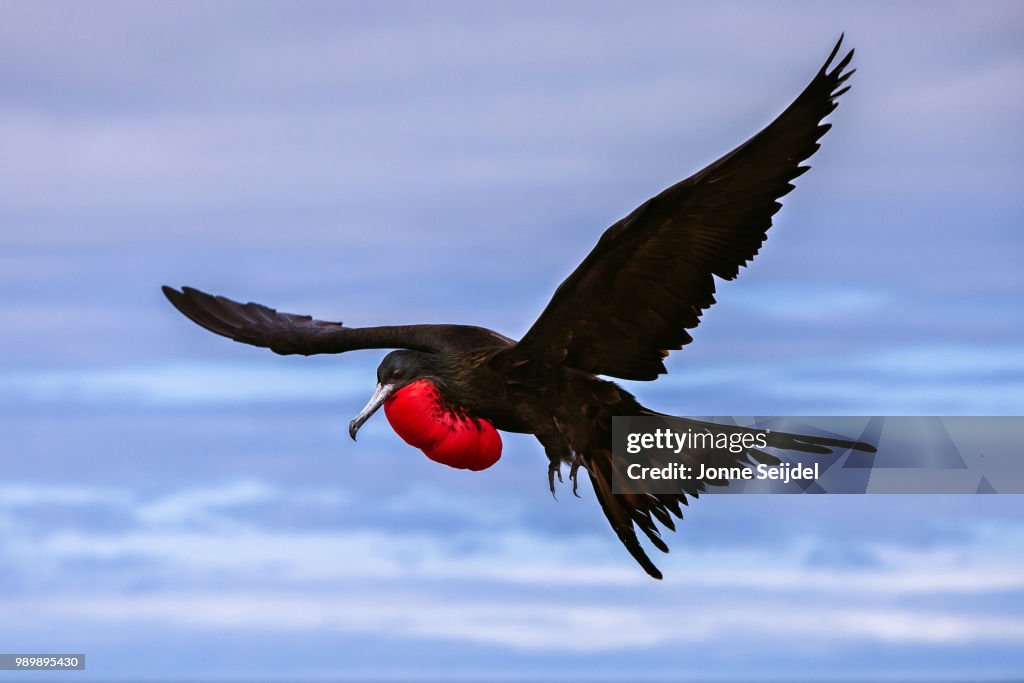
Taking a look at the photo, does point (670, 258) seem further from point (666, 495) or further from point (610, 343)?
point (666, 495)

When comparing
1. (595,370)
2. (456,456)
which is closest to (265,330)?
(456,456)

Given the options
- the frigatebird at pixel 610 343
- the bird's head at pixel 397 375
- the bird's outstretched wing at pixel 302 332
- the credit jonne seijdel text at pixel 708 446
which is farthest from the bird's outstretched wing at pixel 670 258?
the bird's outstretched wing at pixel 302 332

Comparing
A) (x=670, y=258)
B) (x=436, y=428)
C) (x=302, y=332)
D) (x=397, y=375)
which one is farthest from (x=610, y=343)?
(x=302, y=332)

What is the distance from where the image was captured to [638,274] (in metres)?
8.69

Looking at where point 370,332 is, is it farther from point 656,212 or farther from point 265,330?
point 656,212

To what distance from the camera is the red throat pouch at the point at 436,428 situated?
9570 mm

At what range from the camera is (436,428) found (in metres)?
9.57

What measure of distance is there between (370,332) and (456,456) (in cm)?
129

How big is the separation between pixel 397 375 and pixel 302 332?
1.48 m

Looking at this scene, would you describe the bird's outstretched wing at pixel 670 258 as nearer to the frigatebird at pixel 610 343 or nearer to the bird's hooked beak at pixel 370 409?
the frigatebird at pixel 610 343

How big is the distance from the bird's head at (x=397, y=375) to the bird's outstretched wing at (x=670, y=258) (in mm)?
553

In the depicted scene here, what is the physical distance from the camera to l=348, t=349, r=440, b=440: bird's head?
9688 millimetres

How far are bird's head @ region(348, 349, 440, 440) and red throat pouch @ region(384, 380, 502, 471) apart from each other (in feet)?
0.15

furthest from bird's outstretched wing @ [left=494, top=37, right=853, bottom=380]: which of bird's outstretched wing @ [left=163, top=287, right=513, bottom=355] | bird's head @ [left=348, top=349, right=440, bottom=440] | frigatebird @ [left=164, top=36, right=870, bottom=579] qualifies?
bird's outstretched wing @ [left=163, top=287, right=513, bottom=355]
